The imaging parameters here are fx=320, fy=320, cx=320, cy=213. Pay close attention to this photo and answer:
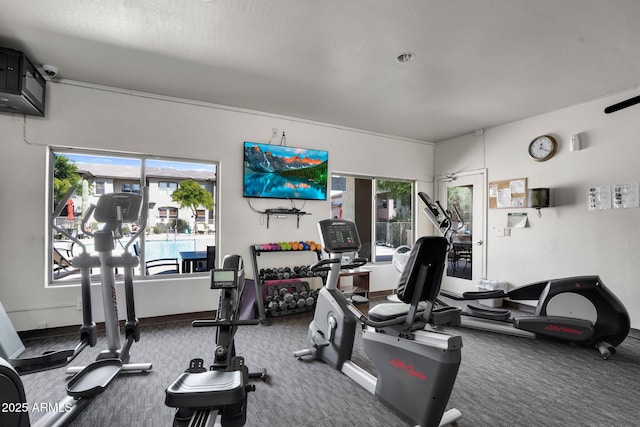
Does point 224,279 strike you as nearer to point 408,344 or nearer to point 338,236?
point 338,236

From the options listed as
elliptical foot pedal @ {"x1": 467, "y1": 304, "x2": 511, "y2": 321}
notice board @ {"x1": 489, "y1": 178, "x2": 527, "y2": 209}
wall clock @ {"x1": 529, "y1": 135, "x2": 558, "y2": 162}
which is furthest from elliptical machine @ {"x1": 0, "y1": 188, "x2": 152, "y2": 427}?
wall clock @ {"x1": 529, "y1": 135, "x2": 558, "y2": 162}

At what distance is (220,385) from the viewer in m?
1.71

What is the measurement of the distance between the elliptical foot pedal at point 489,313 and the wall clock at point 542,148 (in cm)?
232

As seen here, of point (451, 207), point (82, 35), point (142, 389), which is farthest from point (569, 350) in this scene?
point (82, 35)

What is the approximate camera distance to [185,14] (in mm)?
2502

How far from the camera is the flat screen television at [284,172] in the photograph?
463 cm

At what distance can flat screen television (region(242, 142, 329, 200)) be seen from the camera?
4.63 meters

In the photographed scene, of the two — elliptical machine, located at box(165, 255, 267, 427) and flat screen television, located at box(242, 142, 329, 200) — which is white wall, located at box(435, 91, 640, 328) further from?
elliptical machine, located at box(165, 255, 267, 427)

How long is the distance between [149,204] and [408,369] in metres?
3.78

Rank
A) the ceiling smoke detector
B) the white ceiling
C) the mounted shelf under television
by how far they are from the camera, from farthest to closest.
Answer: the mounted shelf under television, the ceiling smoke detector, the white ceiling

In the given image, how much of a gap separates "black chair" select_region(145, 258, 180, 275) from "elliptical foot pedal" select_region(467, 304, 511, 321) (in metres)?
3.93

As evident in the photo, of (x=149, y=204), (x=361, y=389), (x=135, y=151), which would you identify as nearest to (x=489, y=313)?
(x=361, y=389)

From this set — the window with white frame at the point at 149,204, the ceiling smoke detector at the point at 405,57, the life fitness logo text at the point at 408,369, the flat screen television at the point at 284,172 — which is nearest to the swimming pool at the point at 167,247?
the window with white frame at the point at 149,204

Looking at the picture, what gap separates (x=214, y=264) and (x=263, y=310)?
3.23 feet
